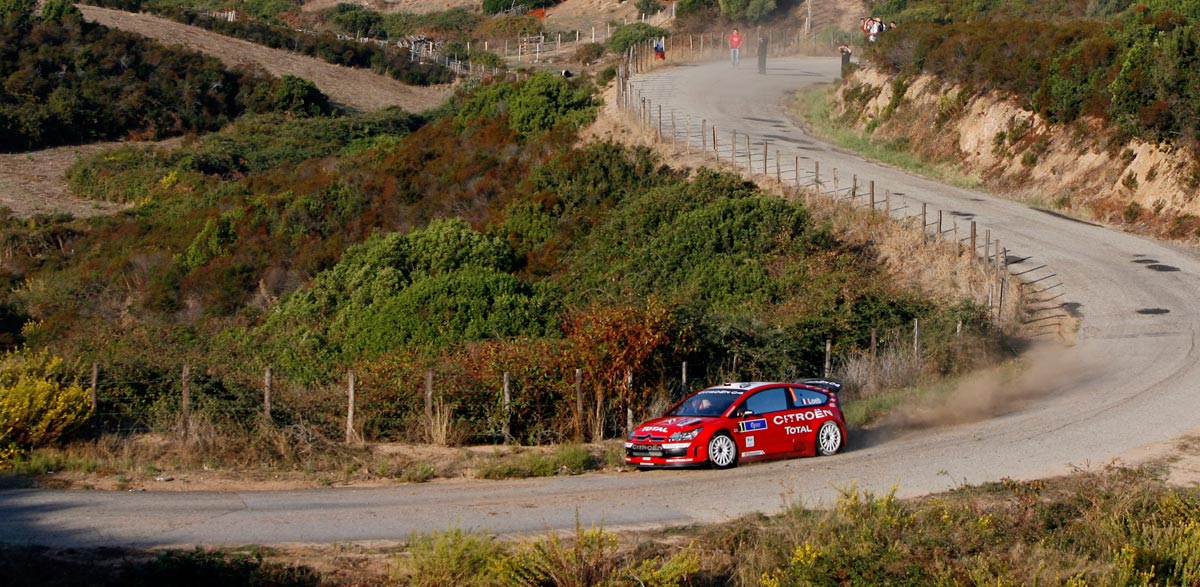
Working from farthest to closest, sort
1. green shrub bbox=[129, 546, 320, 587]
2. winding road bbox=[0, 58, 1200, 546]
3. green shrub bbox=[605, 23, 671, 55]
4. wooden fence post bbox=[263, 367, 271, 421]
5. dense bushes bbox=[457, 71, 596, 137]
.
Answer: green shrub bbox=[605, 23, 671, 55] < dense bushes bbox=[457, 71, 596, 137] < wooden fence post bbox=[263, 367, 271, 421] < winding road bbox=[0, 58, 1200, 546] < green shrub bbox=[129, 546, 320, 587]

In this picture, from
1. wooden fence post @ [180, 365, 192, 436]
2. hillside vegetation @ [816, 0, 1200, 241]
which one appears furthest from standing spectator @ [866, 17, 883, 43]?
wooden fence post @ [180, 365, 192, 436]

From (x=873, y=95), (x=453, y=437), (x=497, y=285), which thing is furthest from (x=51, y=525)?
(x=873, y=95)

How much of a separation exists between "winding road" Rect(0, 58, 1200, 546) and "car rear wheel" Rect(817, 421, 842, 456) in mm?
221

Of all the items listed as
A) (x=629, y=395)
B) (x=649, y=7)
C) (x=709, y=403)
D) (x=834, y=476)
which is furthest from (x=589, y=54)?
(x=834, y=476)

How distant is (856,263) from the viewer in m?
30.3

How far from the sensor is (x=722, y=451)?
17797 mm

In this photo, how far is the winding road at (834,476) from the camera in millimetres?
14344

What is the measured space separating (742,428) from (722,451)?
46 centimetres

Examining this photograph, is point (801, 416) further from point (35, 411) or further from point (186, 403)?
point (35, 411)

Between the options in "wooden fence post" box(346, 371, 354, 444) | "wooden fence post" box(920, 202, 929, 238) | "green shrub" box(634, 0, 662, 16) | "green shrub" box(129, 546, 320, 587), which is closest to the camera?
"green shrub" box(129, 546, 320, 587)

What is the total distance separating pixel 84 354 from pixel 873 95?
31.7 m

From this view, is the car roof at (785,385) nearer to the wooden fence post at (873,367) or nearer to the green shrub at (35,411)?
the wooden fence post at (873,367)

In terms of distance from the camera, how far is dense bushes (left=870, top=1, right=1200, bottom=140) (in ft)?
113

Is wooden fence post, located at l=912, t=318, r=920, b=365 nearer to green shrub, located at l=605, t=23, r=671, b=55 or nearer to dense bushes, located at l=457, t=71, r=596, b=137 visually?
dense bushes, located at l=457, t=71, r=596, b=137
